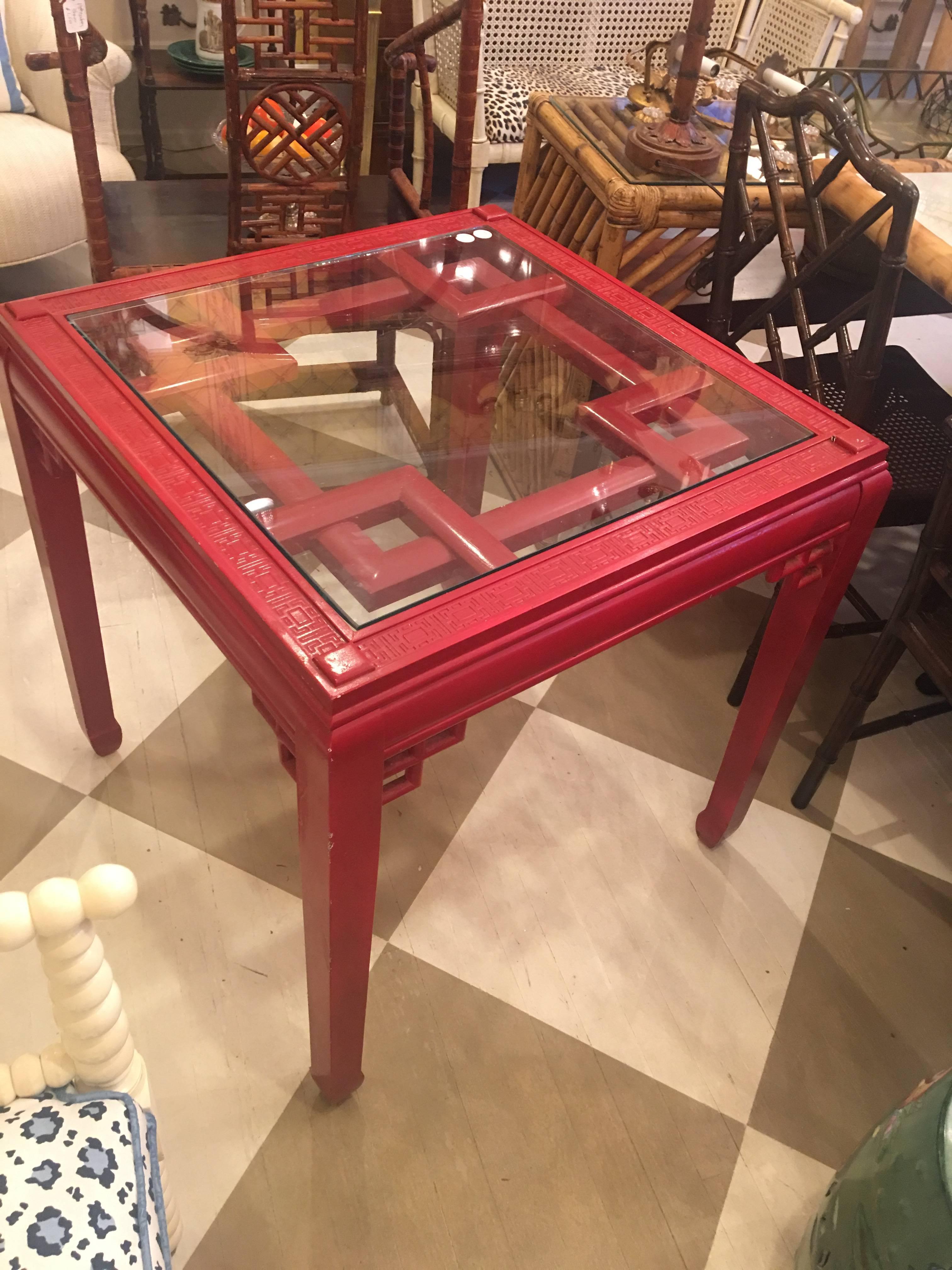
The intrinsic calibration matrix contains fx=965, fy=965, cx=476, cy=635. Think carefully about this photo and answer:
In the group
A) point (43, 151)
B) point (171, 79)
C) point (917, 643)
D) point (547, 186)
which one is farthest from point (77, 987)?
point (171, 79)

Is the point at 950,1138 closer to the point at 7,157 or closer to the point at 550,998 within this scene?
the point at 550,998

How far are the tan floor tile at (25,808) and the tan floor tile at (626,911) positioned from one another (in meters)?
0.54

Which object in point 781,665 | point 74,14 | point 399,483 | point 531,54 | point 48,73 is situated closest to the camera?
point 399,483

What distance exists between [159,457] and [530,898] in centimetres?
85

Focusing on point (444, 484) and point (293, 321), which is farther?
point (293, 321)

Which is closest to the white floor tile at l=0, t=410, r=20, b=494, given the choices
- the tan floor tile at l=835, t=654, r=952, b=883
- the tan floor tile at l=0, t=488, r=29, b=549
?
the tan floor tile at l=0, t=488, r=29, b=549

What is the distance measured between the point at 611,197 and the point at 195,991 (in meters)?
1.56

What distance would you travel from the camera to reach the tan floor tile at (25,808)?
139 cm

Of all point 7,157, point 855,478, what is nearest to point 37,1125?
point 855,478

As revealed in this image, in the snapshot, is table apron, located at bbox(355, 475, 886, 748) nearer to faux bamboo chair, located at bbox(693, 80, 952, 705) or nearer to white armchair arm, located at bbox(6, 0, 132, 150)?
faux bamboo chair, located at bbox(693, 80, 952, 705)

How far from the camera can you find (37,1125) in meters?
→ 0.73

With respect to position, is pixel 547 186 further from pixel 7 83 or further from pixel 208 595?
pixel 208 595

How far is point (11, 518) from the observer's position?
1.94 meters

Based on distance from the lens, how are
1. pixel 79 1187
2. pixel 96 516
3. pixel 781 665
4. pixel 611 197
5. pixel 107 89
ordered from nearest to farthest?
1. pixel 79 1187
2. pixel 781 665
3. pixel 611 197
4. pixel 96 516
5. pixel 107 89
